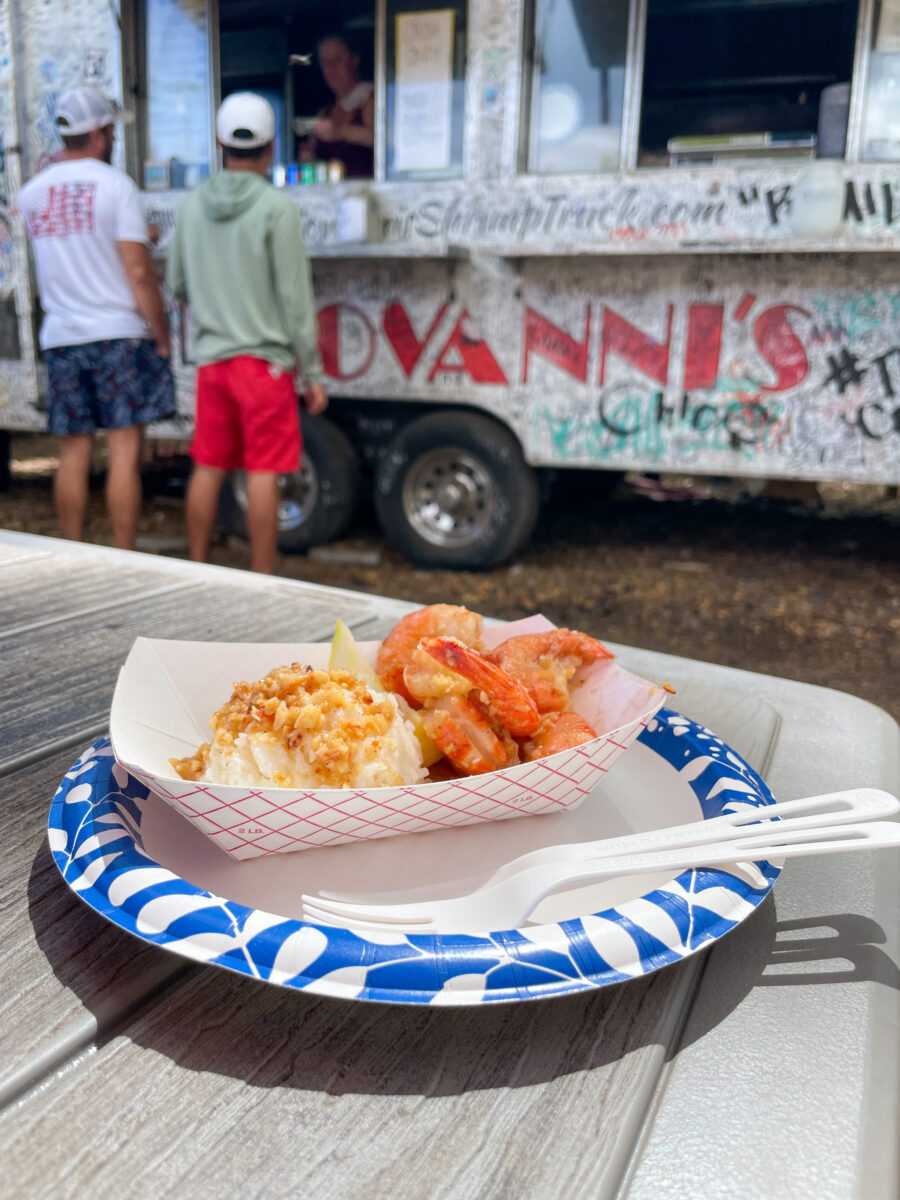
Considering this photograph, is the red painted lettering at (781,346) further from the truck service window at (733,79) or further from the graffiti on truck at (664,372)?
the truck service window at (733,79)

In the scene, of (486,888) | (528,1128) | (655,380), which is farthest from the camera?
(655,380)

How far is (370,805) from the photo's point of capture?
55cm

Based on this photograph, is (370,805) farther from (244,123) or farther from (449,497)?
(449,497)

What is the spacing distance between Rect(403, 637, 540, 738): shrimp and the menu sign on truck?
4304mm

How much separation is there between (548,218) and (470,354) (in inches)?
27.2

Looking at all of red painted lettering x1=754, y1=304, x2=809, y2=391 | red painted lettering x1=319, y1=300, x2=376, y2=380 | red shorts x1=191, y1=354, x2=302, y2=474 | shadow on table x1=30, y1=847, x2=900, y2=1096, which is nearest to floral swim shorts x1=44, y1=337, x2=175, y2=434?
red shorts x1=191, y1=354, x2=302, y2=474

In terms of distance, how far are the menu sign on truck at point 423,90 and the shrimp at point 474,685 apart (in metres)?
4.30

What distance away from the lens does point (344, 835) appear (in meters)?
0.57

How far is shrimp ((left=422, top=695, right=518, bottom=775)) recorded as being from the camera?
62 centimetres

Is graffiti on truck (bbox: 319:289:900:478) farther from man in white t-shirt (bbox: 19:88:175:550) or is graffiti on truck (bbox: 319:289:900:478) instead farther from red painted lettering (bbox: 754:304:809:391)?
man in white t-shirt (bbox: 19:88:175:550)

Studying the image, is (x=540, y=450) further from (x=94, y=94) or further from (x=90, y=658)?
(x=90, y=658)

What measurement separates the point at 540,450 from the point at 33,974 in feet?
13.6

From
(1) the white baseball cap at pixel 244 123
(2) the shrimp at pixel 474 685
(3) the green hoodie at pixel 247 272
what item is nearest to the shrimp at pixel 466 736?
(2) the shrimp at pixel 474 685

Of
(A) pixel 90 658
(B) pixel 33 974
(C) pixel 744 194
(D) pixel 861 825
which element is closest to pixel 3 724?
(A) pixel 90 658
